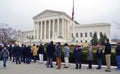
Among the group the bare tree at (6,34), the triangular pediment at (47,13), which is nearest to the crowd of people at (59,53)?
the bare tree at (6,34)

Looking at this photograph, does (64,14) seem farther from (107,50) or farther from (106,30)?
(107,50)

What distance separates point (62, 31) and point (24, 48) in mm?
75246

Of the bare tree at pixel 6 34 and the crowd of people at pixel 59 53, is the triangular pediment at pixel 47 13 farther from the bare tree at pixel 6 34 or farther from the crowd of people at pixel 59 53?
the crowd of people at pixel 59 53

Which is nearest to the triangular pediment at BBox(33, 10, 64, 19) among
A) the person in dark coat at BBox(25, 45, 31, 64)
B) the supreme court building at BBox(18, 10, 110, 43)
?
the supreme court building at BBox(18, 10, 110, 43)

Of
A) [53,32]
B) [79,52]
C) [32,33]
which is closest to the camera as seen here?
[79,52]

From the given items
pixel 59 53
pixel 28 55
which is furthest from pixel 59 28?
pixel 59 53

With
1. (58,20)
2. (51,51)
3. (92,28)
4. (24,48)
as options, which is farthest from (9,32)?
(51,51)

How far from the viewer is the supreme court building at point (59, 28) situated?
303 feet

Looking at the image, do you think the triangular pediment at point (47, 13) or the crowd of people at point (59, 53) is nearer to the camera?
the crowd of people at point (59, 53)

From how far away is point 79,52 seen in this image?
51.8 feet

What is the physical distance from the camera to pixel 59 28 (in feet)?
319

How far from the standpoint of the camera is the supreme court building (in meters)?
92.3

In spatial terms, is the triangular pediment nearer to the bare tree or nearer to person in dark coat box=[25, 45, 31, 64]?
the bare tree

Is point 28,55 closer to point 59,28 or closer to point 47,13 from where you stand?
point 59,28
